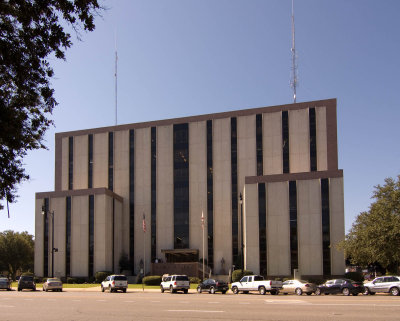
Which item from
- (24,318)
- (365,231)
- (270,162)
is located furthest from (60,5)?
(270,162)

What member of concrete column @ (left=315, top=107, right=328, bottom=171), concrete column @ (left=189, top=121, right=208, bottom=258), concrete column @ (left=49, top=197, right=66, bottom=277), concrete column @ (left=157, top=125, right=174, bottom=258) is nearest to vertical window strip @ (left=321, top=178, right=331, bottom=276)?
concrete column @ (left=315, top=107, right=328, bottom=171)

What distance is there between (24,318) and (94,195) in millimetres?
49542

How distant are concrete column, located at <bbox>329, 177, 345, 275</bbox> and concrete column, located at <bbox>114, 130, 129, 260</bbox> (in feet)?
99.5

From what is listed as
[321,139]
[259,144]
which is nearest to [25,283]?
[259,144]

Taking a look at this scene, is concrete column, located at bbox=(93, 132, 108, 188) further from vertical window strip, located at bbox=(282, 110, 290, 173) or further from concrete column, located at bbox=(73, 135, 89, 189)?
vertical window strip, located at bbox=(282, 110, 290, 173)

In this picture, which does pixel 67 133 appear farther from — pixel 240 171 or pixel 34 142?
pixel 34 142

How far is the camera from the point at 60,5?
12.1 meters

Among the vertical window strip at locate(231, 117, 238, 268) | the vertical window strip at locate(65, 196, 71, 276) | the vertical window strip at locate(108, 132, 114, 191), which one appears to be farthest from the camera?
the vertical window strip at locate(108, 132, 114, 191)

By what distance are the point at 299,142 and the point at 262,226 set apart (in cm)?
1317

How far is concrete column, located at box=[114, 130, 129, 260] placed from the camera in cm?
7269

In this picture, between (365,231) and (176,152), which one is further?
(176,152)

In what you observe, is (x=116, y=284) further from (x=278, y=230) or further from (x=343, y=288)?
(x=278, y=230)

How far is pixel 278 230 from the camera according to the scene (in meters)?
59.3

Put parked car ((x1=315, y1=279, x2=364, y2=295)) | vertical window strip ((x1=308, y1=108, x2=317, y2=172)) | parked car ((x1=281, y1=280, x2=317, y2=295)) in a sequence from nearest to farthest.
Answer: parked car ((x1=315, y1=279, x2=364, y2=295)), parked car ((x1=281, y1=280, x2=317, y2=295)), vertical window strip ((x1=308, y1=108, x2=317, y2=172))
